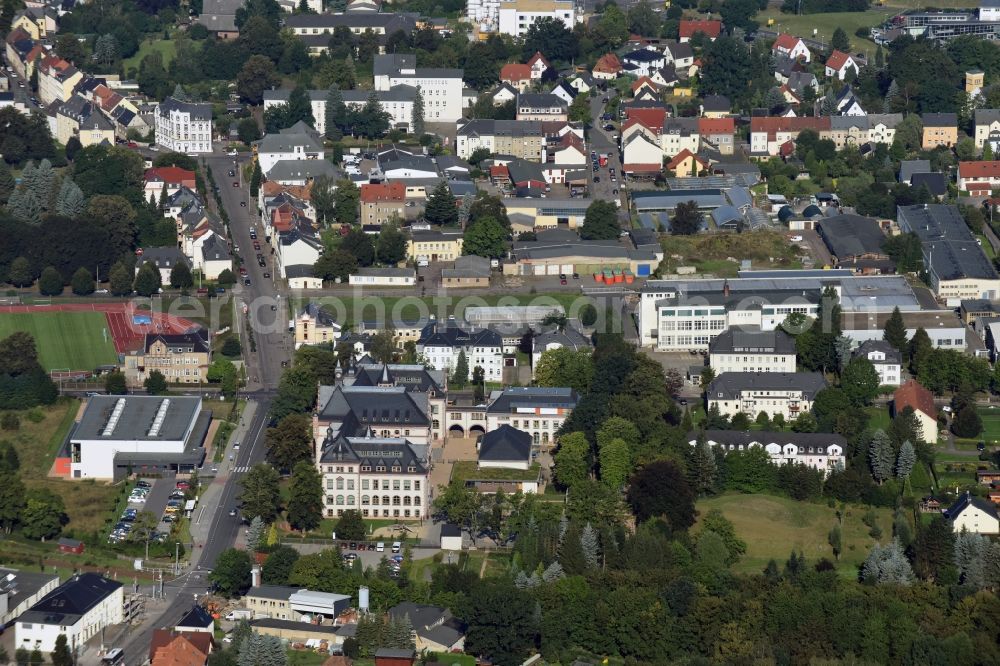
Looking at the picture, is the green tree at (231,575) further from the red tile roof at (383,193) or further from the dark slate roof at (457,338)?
the red tile roof at (383,193)

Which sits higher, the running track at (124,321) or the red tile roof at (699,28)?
the red tile roof at (699,28)

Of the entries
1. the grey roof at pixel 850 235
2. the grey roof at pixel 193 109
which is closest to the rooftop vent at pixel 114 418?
the grey roof at pixel 850 235

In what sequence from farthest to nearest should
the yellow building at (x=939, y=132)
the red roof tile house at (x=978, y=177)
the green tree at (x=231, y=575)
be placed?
1. the yellow building at (x=939, y=132)
2. the red roof tile house at (x=978, y=177)
3. the green tree at (x=231, y=575)

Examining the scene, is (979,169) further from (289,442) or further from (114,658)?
(114,658)

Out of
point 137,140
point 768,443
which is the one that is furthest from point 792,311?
point 137,140

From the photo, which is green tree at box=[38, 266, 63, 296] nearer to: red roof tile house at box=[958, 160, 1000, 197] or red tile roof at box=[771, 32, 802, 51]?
red roof tile house at box=[958, 160, 1000, 197]

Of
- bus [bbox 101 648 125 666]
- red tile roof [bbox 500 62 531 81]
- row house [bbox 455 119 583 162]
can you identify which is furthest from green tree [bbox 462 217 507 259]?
bus [bbox 101 648 125 666]
